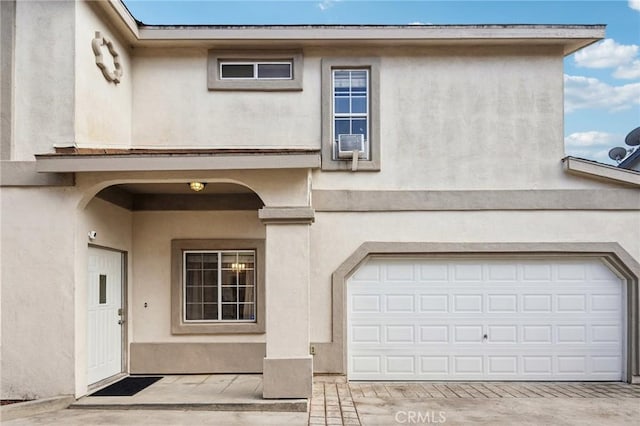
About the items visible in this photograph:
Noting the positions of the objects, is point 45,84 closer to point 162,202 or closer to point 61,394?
point 162,202

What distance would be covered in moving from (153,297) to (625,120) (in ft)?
65.0

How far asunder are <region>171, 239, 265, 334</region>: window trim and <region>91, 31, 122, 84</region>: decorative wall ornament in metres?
2.90

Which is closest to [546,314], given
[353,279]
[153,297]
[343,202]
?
[353,279]

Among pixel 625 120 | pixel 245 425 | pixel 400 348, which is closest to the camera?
pixel 245 425

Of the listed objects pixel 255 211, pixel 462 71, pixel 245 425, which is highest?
pixel 462 71

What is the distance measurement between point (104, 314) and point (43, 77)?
3.60 metres

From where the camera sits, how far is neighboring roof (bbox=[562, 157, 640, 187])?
9.55 metres

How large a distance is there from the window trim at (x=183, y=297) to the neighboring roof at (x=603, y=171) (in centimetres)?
546

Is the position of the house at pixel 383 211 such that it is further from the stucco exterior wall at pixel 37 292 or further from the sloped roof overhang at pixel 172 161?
the sloped roof overhang at pixel 172 161

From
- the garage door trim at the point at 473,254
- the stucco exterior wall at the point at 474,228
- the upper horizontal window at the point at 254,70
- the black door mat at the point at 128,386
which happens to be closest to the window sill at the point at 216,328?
the black door mat at the point at 128,386

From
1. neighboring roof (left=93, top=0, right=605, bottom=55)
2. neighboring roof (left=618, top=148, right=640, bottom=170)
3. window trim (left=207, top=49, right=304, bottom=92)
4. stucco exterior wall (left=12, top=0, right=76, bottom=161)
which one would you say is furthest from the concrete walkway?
neighboring roof (left=618, top=148, right=640, bottom=170)

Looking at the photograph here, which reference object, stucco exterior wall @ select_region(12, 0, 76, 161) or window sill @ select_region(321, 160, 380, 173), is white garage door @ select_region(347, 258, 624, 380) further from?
stucco exterior wall @ select_region(12, 0, 76, 161)

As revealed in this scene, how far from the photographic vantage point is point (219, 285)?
10.0 meters

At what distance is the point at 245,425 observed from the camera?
6.81 m
